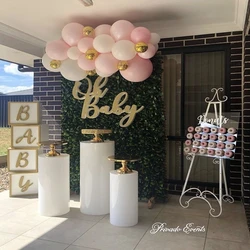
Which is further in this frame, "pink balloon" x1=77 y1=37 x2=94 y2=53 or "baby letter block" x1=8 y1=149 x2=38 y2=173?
"baby letter block" x1=8 y1=149 x2=38 y2=173

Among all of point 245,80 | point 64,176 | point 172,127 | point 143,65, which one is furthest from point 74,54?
point 245,80

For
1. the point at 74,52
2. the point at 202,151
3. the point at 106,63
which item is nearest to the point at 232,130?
the point at 202,151

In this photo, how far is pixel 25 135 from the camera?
408cm

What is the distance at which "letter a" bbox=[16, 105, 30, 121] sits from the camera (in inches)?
160

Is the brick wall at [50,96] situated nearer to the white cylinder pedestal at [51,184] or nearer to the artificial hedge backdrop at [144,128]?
the artificial hedge backdrop at [144,128]

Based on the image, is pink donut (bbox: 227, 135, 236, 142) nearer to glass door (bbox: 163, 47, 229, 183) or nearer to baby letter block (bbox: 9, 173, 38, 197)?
glass door (bbox: 163, 47, 229, 183)

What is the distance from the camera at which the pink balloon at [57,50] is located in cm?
337

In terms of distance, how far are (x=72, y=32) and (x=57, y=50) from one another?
0.30 m

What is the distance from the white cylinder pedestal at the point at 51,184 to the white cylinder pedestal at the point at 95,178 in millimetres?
271

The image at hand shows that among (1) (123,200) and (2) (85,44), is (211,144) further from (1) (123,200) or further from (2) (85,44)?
(2) (85,44)

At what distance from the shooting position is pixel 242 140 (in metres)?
3.67

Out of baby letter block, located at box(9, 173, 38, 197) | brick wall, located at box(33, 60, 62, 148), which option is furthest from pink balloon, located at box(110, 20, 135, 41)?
baby letter block, located at box(9, 173, 38, 197)

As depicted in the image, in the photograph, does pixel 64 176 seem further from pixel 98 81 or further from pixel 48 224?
pixel 98 81

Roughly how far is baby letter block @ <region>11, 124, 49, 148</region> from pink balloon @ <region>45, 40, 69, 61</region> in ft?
3.97
